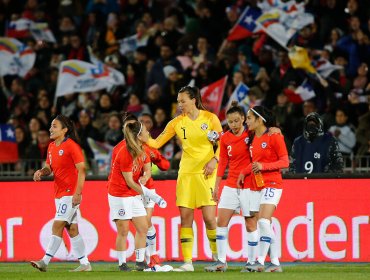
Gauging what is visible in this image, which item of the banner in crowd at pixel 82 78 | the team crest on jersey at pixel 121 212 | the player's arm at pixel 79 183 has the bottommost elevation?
the team crest on jersey at pixel 121 212

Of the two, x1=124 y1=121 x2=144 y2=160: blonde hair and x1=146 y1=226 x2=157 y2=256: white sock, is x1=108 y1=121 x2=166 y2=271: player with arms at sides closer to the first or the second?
x1=124 y1=121 x2=144 y2=160: blonde hair

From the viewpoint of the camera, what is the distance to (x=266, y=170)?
1529cm

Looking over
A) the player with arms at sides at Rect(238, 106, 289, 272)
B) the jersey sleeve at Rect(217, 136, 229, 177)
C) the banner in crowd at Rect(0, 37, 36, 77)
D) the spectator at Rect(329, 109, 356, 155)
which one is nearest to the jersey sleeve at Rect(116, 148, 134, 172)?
the jersey sleeve at Rect(217, 136, 229, 177)

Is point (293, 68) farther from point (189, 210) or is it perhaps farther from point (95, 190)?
point (189, 210)

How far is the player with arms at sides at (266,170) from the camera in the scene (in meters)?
15.2

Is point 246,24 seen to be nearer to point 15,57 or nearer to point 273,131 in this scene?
point 15,57

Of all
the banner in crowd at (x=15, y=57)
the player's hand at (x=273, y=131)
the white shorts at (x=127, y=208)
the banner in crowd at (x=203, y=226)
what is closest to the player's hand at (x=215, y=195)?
the white shorts at (x=127, y=208)

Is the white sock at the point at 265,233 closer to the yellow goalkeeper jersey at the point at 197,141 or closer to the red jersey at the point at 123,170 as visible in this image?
the yellow goalkeeper jersey at the point at 197,141

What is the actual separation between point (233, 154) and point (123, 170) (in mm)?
1533

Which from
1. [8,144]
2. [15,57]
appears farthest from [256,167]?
[15,57]

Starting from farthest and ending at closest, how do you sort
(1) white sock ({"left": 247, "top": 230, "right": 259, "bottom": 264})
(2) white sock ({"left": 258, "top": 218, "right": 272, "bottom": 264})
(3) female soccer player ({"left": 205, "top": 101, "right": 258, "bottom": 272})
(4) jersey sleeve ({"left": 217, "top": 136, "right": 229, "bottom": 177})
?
1. (4) jersey sleeve ({"left": 217, "top": 136, "right": 229, "bottom": 177})
2. (1) white sock ({"left": 247, "top": 230, "right": 259, "bottom": 264})
3. (3) female soccer player ({"left": 205, "top": 101, "right": 258, "bottom": 272})
4. (2) white sock ({"left": 258, "top": 218, "right": 272, "bottom": 264})

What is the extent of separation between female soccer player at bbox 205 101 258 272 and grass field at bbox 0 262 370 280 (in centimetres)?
37

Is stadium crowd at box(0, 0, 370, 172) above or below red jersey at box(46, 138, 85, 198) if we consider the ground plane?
above

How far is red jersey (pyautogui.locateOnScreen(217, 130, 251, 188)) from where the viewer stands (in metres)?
15.9
